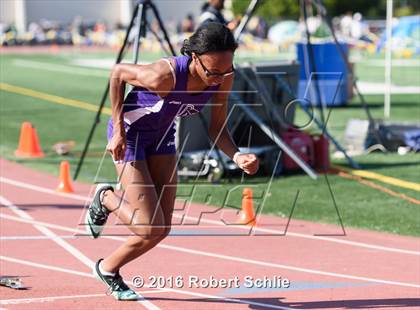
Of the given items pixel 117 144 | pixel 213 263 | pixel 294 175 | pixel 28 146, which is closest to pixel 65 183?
pixel 294 175

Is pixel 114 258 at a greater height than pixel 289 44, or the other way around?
pixel 114 258

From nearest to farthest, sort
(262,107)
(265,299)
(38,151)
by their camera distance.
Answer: (265,299) < (262,107) < (38,151)

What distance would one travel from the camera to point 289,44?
50344 millimetres

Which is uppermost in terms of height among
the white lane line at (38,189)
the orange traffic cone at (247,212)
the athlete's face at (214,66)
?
the athlete's face at (214,66)

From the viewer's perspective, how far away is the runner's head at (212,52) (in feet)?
19.7

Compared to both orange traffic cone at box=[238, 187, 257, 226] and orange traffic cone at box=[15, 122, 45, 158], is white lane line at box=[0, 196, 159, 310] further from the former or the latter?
orange traffic cone at box=[15, 122, 45, 158]

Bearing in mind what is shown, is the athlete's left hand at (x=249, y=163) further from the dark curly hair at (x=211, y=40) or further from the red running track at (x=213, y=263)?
the red running track at (x=213, y=263)

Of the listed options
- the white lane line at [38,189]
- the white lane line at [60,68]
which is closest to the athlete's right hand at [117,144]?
the white lane line at [38,189]

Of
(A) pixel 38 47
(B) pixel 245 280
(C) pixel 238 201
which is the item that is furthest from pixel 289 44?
(B) pixel 245 280

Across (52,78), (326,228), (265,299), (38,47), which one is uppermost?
(265,299)

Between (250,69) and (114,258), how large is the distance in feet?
22.2

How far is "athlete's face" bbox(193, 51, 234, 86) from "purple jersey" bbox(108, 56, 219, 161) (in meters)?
0.12

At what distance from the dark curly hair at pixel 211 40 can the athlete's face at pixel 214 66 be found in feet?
0.10

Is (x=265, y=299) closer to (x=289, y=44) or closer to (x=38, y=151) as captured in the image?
(x=38, y=151)
